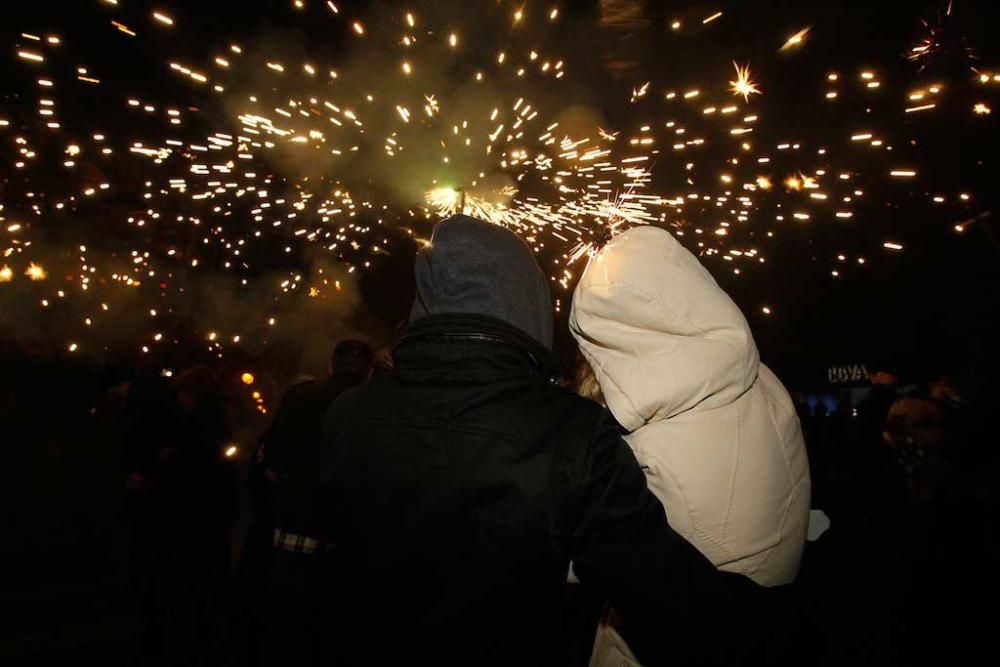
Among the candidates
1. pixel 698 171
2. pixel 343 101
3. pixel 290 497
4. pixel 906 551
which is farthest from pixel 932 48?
pixel 290 497

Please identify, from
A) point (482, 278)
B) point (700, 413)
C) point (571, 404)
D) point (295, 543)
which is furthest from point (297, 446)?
point (700, 413)

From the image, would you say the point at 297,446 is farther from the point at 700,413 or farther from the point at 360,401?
the point at 700,413

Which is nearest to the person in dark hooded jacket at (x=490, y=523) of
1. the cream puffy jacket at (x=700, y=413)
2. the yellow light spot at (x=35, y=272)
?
the cream puffy jacket at (x=700, y=413)

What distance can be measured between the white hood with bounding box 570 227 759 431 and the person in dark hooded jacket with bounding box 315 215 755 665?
185 millimetres

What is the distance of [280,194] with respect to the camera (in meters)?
6.34

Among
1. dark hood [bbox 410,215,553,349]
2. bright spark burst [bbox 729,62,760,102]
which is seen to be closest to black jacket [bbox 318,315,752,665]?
dark hood [bbox 410,215,553,349]

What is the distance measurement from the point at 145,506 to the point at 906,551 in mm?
7456

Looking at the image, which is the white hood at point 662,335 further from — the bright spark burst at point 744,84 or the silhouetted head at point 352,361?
the bright spark burst at point 744,84

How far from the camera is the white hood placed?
4.99 ft

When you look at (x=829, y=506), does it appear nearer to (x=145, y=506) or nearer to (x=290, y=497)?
(x=290, y=497)

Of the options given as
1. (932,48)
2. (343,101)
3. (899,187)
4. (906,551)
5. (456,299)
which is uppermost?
(932,48)

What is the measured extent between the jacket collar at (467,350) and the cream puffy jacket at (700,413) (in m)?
0.31

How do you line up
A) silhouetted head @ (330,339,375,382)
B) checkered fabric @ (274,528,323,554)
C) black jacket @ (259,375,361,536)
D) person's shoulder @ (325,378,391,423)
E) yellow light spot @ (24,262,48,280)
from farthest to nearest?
1. yellow light spot @ (24,262,48,280)
2. silhouetted head @ (330,339,375,382)
3. black jacket @ (259,375,361,536)
4. checkered fabric @ (274,528,323,554)
5. person's shoulder @ (325,378,391,423)

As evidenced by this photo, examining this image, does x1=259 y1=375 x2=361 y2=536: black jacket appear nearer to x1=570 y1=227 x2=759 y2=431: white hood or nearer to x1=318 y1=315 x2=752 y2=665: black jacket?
x1=318 y1=315 x2=752 y2=665: black jacket
